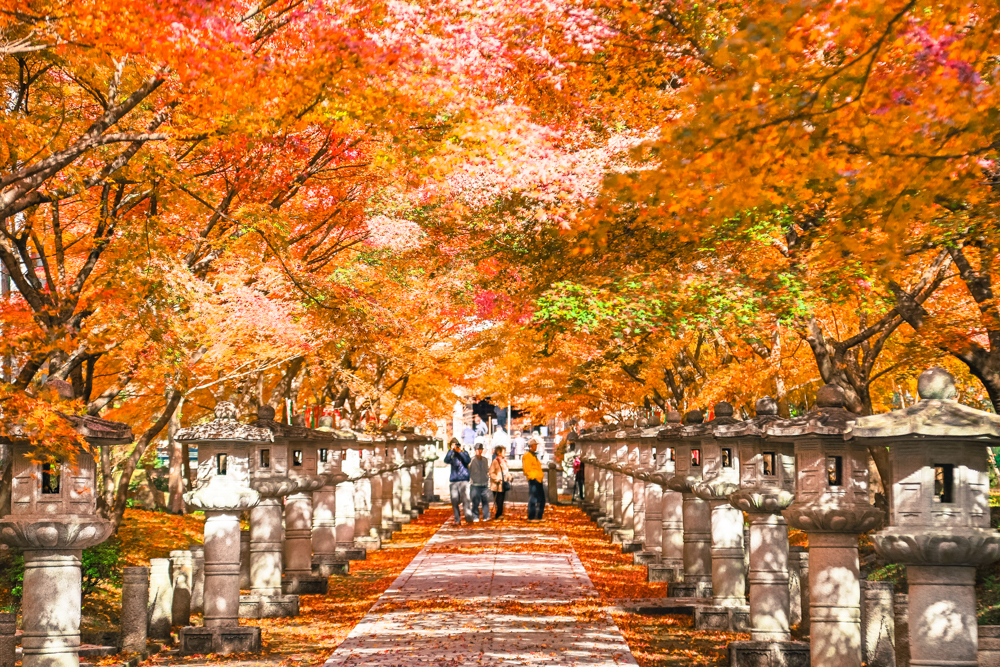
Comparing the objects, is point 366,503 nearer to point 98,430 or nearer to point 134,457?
point 134,457

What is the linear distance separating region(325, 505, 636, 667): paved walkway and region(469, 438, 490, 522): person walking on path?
6.93m

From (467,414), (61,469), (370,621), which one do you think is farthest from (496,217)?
(467,414)

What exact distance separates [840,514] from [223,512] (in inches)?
272

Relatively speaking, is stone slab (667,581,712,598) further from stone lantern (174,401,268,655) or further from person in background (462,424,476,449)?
person in background (462,424,476,449)

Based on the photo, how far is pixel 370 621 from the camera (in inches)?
537

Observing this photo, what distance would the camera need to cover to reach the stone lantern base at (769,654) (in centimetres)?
1058

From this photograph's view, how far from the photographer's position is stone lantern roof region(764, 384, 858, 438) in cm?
848

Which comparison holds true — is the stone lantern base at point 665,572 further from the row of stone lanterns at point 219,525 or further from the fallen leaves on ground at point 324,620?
the row of stone lanterns at point 219,525

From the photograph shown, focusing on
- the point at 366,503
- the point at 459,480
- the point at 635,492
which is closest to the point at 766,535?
the point at 635,492

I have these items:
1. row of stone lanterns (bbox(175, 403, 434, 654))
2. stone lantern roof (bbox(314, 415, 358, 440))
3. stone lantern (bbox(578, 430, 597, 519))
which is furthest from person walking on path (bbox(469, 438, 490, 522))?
stone lantern roof (bbox(314, 415, 358, 440))

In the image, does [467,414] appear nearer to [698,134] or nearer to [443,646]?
[443,646]

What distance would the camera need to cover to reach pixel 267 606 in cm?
1442

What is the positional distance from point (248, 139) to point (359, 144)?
243 cm

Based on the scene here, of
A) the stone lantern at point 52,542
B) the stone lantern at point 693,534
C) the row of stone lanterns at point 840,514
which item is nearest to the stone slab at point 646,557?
the stone lantern at point 693,534
